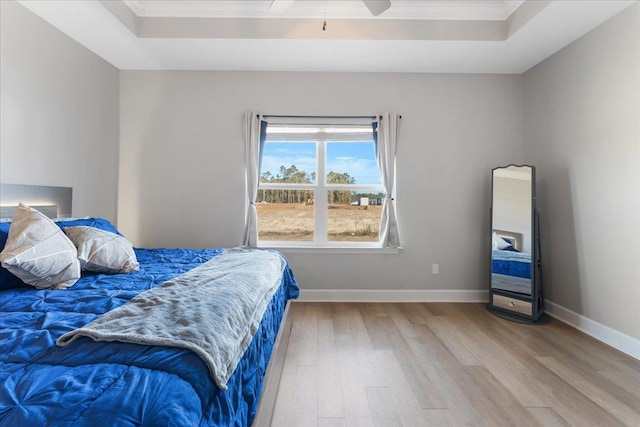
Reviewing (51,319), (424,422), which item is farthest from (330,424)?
(51,319)

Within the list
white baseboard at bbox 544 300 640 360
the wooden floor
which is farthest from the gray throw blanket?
white baseboard at bbox 544 300 640 360

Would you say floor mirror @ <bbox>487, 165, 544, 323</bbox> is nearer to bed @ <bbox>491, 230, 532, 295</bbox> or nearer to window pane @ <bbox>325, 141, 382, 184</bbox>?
bed @ <bbox>491, 230, 532, 295</bbox>

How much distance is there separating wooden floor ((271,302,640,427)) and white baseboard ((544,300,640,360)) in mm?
69

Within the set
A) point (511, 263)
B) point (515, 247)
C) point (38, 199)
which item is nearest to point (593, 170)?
point (515, 247)

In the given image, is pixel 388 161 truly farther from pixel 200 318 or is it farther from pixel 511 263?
pixel 200 318

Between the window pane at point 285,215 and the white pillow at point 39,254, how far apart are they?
2009 mm

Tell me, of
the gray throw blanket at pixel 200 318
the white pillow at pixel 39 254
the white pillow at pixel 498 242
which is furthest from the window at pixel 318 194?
the white pillow at pixel 39 254

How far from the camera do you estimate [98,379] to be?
0.77 metres

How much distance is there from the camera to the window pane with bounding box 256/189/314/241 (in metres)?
3.61

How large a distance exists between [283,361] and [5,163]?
2.47 metres

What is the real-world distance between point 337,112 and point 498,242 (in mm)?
2218

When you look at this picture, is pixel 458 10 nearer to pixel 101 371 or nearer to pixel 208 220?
pixel 208 220

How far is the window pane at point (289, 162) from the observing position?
141 inches

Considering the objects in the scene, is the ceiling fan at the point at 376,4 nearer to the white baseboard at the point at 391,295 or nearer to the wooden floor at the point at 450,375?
the wooden floor at the point at 450,375
